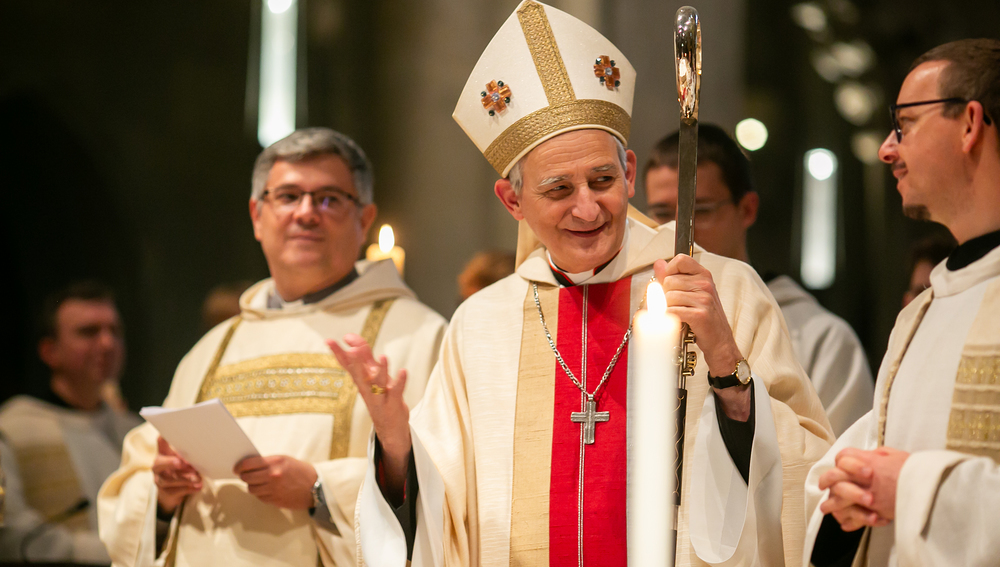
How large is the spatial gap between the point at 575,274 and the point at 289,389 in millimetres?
1348

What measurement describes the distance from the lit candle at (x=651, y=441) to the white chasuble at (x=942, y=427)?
15.2 inches

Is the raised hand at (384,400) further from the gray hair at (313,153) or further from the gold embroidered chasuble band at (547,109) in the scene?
the gray hair at (313,153)

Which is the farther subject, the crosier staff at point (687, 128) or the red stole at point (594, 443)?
the red stole at point (594, 443)

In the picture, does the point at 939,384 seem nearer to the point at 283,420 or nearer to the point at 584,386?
the point at 584,386

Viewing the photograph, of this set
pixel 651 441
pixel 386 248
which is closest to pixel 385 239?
pixel 386 248

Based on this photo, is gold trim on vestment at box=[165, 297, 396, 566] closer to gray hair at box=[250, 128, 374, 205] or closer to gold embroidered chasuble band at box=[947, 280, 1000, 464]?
gray hair at box=[250, 128, 374, 205]

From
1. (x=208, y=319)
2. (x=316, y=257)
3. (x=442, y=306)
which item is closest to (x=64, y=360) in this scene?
(x=208, y=319)

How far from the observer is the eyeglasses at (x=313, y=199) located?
13.4 ft

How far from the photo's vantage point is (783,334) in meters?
2.94

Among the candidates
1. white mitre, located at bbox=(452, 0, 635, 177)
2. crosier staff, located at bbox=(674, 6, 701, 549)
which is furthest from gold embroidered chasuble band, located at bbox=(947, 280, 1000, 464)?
white mitre, located at bbox=(452, 0, 635, 177)

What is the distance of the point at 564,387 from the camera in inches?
122

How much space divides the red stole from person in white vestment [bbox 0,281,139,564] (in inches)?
134

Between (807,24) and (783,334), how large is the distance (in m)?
3.26

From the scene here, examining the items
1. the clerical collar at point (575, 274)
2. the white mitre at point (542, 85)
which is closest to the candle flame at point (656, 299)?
the clerical collar at point (575, 274)
